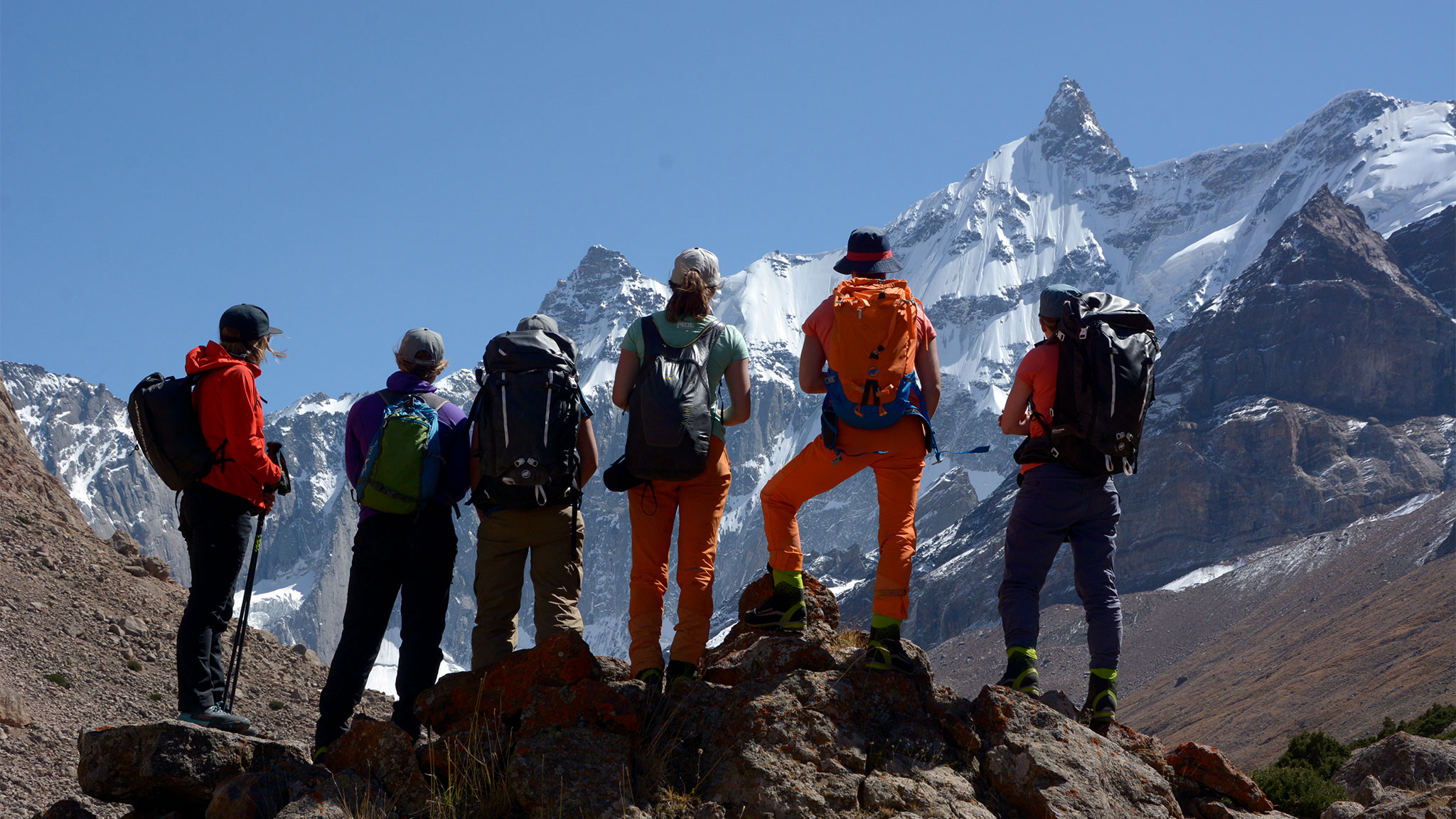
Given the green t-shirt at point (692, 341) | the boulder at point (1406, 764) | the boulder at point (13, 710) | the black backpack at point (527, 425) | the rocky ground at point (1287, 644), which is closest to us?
the black backpack at point (527, 425)

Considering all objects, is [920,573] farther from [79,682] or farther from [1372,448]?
[79,682]

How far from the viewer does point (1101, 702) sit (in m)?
6.95

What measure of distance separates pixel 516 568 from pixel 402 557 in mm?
693

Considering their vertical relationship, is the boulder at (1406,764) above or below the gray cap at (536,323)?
below

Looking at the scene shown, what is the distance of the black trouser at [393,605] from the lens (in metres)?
6.68

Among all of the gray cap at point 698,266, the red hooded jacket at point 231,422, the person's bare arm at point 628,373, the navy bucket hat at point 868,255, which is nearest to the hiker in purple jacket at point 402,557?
the red hooded jacket at point 231,422

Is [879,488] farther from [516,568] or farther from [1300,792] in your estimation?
[1300,792]

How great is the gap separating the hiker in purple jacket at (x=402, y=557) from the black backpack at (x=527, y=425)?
1.29 feet

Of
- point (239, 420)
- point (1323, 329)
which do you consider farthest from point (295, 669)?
point (1323, 329)

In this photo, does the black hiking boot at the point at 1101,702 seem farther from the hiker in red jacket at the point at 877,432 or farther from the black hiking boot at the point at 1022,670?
the hiker in red jacket at the point at 877,432

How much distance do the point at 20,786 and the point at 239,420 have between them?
9329 mm

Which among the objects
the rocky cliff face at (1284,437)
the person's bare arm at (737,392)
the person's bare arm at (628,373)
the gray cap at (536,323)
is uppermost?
the rocky cliff face at (1284,437)

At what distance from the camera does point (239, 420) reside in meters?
6.81

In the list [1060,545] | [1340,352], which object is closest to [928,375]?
[1060,545]
